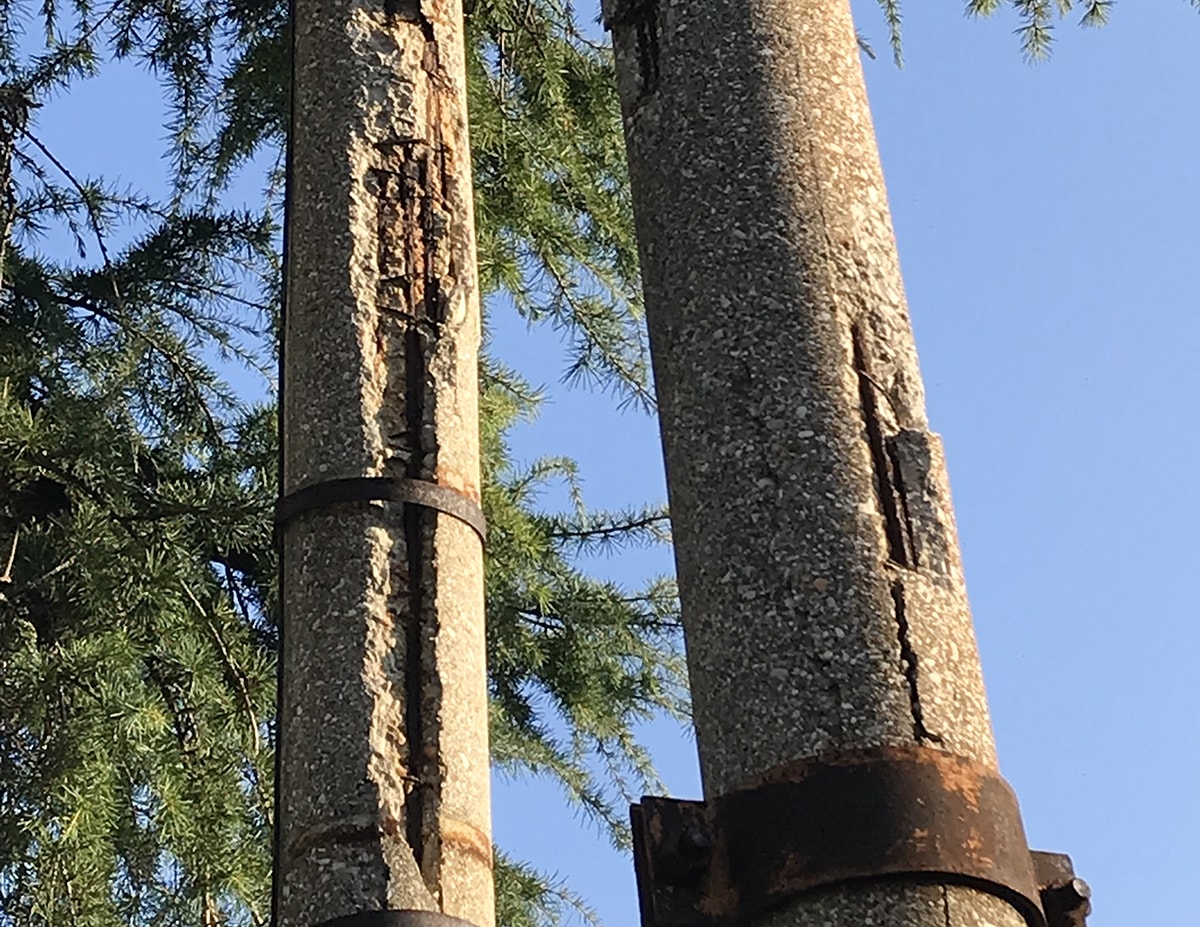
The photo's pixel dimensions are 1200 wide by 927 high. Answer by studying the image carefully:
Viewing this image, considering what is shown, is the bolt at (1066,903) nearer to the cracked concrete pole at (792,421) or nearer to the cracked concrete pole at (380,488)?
the cracked concrete pole at (792,421)

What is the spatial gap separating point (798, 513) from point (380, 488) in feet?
2.84

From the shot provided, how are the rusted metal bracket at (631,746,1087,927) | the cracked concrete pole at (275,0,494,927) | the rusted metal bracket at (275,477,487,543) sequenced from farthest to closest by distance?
the rusted metal bracket at (275,477,487,543) < the cracked concrete pole at (275,0,494,927) < the rusted metal bracket at (631,746,1087,927)

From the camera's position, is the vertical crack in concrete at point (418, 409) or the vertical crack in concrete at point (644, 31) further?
the vertical crack in concrete at point (418, 409)

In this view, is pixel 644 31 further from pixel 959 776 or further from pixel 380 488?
pixel 959 776

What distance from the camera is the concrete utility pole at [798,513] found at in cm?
124

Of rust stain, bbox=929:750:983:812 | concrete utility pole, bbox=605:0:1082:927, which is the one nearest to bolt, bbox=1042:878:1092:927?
concrete utility pole, bbox=605:0:1082:927

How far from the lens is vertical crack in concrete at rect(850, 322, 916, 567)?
1394mm

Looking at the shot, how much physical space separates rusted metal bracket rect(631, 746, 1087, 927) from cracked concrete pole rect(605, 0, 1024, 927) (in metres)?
0.02

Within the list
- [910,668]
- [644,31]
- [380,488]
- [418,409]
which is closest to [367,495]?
[380,488]

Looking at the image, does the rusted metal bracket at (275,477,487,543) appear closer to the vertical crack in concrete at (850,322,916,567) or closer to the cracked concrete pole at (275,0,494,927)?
the cracked concrete pole at (275,0,494,927)

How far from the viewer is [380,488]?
2145 mm

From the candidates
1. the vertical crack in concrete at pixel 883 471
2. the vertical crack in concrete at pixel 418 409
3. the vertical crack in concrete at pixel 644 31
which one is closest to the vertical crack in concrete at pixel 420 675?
the vertical crack in concrete at pixel 418 409

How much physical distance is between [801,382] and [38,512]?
2942 millimetres

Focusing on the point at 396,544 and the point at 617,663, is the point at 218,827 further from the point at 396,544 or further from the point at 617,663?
the point at 617,663
